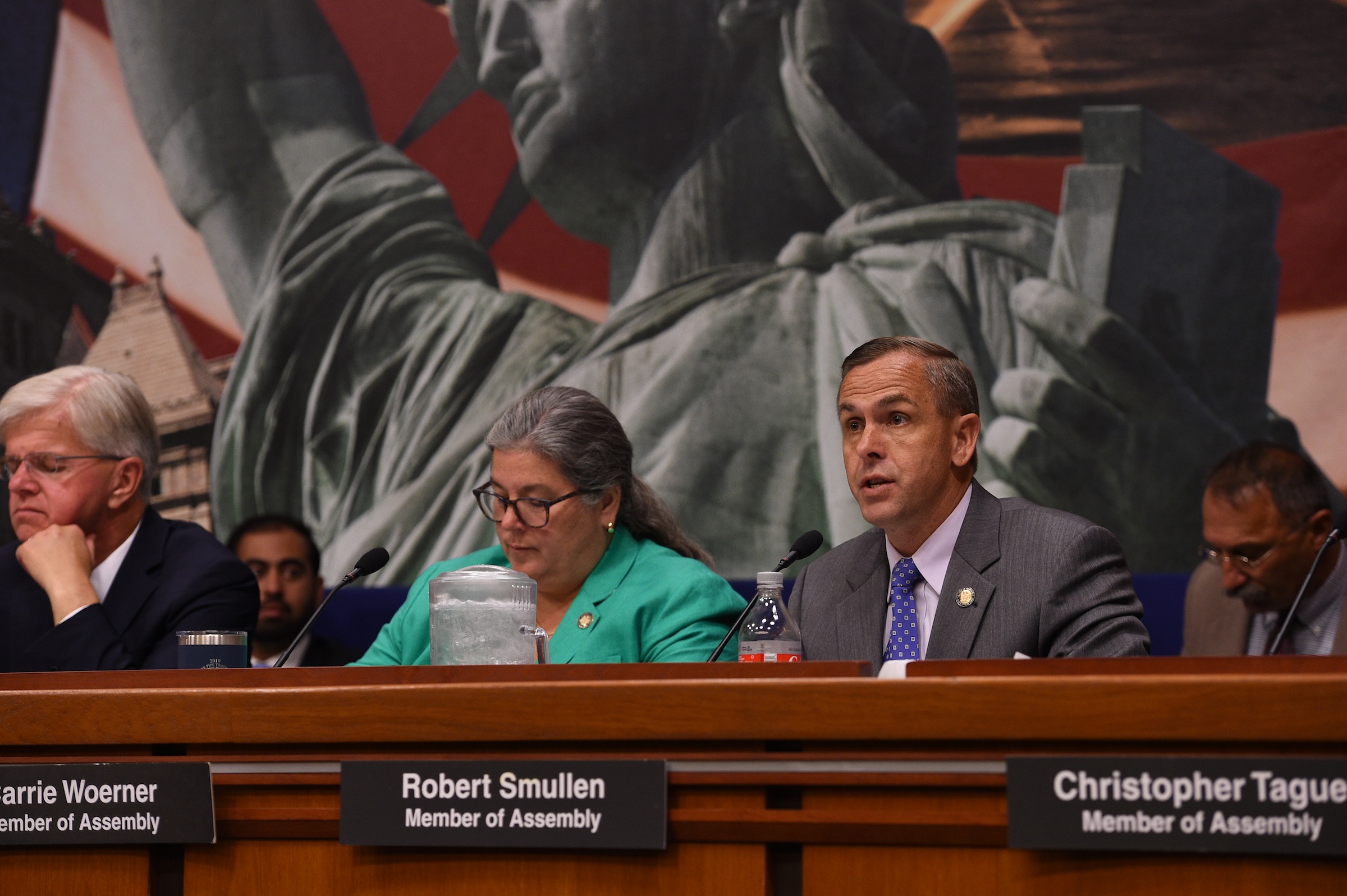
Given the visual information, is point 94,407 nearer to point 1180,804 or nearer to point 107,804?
point 107,804

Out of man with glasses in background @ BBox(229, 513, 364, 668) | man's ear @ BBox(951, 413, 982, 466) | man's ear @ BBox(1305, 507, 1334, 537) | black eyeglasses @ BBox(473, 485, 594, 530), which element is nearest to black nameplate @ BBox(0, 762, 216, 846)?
black eyeglasses @ BBox(473, 485, 594, 530)

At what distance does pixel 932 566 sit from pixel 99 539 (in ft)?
5.22

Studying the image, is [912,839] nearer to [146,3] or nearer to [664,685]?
[664,685]

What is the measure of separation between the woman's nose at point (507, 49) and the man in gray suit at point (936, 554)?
7.34 ft

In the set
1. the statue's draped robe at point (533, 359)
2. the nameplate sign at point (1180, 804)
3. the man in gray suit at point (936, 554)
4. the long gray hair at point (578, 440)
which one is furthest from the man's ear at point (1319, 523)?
the nameplate sign at point (1180, 804)

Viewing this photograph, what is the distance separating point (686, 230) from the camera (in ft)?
13.1

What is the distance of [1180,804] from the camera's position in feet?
3.97

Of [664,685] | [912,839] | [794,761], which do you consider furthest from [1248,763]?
[664,685]

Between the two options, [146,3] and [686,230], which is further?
[146,3]

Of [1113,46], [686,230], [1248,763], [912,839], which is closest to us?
[1248,763]

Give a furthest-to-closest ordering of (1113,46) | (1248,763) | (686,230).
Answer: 1. (686,230)
2. (1113,46)
3. (1248,763)

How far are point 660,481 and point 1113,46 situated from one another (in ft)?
5.88

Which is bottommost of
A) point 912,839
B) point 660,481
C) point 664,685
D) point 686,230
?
point 912,839

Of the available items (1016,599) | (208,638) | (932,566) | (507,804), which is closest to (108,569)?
(208,638)
